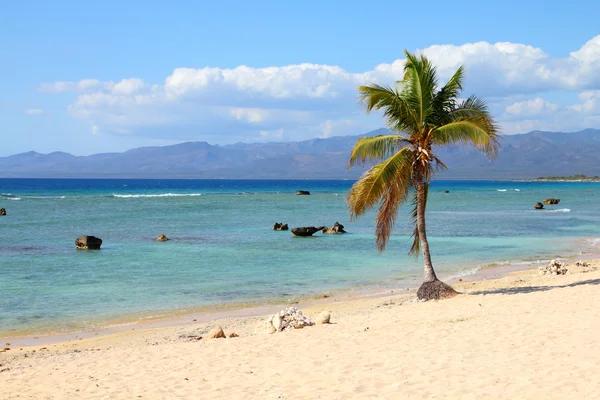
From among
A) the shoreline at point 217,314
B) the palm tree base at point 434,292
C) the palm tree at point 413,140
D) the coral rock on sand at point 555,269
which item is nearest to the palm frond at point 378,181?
the palm tree at point 413,140

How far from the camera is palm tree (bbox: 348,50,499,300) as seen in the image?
1612 cm

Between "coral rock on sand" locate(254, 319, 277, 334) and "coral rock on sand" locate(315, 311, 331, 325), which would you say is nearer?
"coral rock on sand" locate(254, 319, 277, 334)

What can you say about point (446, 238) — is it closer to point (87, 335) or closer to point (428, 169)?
point (428, 169)

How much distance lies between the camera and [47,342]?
1406 centimetres

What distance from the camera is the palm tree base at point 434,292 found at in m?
16.6

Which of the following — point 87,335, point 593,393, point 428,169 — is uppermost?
point 428,169

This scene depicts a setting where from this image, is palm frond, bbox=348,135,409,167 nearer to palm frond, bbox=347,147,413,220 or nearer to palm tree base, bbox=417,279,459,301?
palm frond, bbox=347,147,413,220

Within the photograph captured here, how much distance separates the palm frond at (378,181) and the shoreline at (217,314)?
3546 mm

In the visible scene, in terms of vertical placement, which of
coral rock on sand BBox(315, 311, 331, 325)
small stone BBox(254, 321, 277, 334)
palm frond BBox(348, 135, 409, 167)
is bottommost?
small stone BBox(254, 321, 277, 334)

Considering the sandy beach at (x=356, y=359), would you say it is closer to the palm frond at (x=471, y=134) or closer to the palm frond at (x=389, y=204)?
the palm frond at (x=389, y=204)

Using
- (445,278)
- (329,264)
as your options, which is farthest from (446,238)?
(445,278)

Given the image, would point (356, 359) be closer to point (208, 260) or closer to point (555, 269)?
point (555, 269)

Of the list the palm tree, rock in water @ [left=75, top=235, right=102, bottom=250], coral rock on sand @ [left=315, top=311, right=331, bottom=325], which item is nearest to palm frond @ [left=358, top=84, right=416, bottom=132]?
the palm tree

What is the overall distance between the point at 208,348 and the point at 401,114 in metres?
8.37
